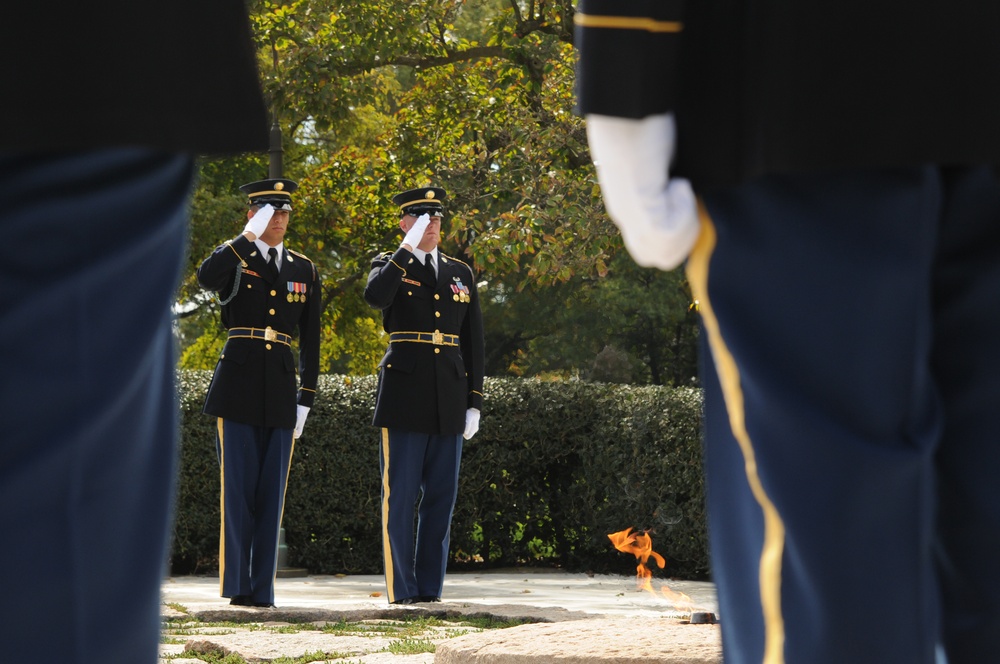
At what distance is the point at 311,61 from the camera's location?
39.9ft

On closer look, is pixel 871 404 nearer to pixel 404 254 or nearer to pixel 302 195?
pixel 404 254

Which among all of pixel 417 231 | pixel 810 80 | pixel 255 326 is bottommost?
pixel 810 80

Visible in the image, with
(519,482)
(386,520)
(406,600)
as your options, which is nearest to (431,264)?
(386,520)

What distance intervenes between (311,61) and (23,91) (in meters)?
10.9

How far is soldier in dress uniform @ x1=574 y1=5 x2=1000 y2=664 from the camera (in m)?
1.68

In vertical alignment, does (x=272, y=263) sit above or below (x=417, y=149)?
below

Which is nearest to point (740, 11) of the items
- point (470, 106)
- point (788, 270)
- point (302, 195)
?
point (788, 270)

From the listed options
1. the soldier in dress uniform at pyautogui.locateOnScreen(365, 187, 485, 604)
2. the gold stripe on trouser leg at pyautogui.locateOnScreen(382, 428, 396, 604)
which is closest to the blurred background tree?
the soldier in dress uniform at pyautogui.locateOnScreen(365, 187, 485, 604)

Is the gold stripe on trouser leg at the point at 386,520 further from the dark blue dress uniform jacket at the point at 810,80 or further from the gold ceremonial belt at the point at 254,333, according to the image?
the dark blue dress uniform jacket at the point at 810,80

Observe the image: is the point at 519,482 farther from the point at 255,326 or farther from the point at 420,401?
the point at 255,326

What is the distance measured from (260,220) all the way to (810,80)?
5960mm

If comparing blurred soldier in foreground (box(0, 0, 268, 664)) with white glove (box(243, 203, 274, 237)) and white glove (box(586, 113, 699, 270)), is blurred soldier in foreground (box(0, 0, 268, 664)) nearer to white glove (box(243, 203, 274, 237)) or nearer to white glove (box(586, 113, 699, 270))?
white glove (box(586, 113, 699, 270))

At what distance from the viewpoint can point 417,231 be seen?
7.67 m

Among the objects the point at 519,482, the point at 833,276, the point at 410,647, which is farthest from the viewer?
the point at 519,482
